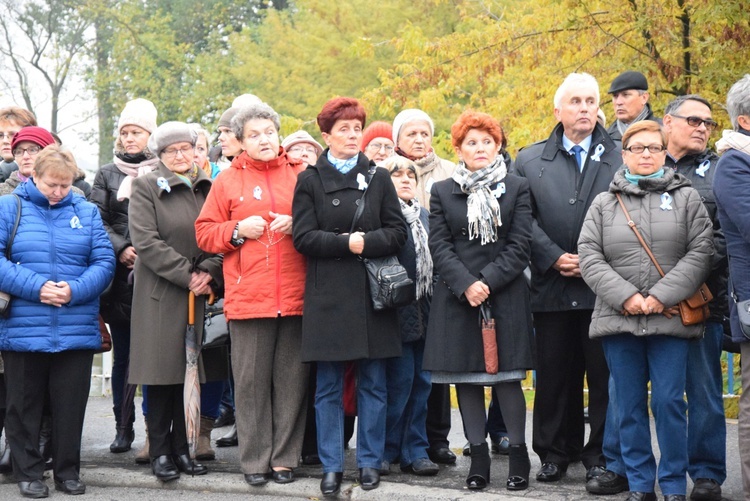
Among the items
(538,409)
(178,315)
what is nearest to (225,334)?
(178,315)

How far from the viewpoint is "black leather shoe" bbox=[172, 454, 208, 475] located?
6820mm

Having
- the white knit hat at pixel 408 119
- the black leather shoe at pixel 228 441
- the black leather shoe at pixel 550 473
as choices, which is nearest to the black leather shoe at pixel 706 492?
the black leather shoe at pixel 550 473

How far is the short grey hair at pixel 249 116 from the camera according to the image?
21.5ft

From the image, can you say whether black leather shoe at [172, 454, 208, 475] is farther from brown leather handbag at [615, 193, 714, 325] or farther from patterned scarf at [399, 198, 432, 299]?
brown leather handbag at [615, 193, 714, 325]

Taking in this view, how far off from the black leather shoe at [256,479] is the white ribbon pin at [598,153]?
2.75 metres

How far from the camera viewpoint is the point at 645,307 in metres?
5.61

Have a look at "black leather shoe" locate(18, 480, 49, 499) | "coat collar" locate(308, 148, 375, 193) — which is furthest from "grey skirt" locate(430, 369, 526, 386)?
"black leather shoe" locate(18, 480, 49, 499)

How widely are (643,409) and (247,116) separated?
2.87 m

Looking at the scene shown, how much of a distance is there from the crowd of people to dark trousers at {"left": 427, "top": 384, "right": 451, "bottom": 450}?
16 mm

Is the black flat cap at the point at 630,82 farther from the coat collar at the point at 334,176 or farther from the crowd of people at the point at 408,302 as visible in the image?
the coat collar at the point at 334,176

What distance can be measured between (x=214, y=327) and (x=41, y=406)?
3.78ft

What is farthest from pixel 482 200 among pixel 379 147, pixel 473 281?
pixel 379 147

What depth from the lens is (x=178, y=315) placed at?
678 cm

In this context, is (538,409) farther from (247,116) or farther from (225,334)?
(247,116)
